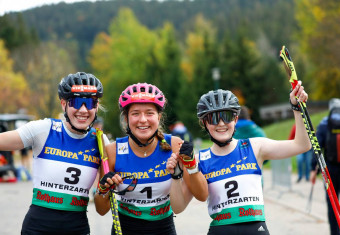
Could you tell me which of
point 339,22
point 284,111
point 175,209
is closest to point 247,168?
point 175,209

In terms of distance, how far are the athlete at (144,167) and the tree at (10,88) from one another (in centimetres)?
4840

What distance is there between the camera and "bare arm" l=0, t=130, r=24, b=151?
424 centimetres

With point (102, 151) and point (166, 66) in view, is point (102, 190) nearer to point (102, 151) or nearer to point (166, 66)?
point (102, 151)

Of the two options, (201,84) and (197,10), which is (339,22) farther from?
(197,10)

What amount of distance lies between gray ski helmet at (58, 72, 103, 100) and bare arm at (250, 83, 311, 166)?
4.69ft

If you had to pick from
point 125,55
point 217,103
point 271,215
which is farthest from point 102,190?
point 125,55

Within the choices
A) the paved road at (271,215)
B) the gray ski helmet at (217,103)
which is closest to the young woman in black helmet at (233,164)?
the gray ski helmet at (217,103)

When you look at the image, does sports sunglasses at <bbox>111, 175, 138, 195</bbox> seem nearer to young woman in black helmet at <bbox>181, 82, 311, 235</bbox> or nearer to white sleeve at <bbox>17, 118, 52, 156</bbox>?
young woman in black helmet at <bbox>181, 82, 311, 235</bbox>

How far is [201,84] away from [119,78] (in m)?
9.83

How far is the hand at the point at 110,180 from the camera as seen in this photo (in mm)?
4031

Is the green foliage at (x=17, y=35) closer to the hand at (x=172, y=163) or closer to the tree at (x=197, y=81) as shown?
the tree at (x=197, y=81)

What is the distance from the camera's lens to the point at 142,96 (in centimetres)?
435

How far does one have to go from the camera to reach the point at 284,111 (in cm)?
5734

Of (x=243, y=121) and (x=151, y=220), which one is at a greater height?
(x=243, y=121)
